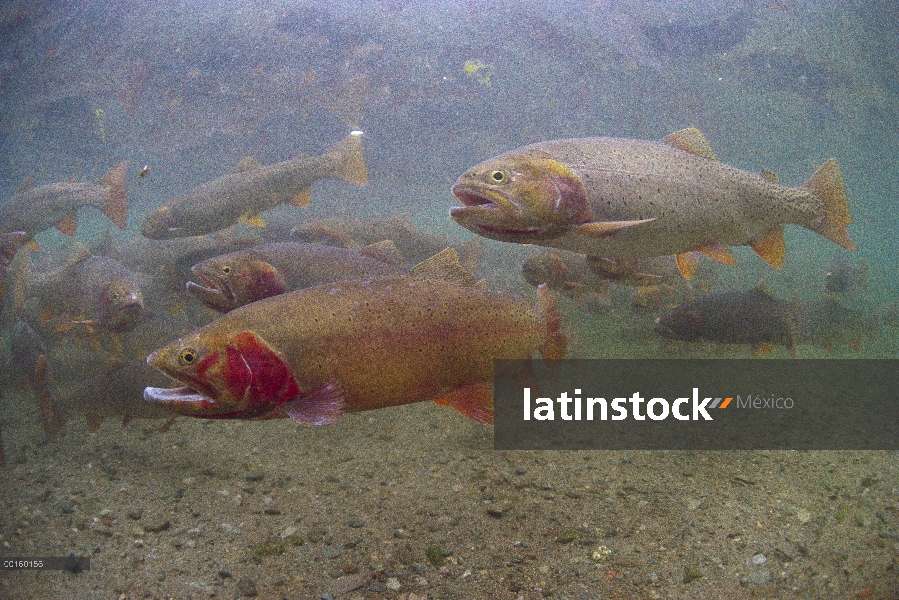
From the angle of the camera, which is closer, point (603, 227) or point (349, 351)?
point (349, 351)

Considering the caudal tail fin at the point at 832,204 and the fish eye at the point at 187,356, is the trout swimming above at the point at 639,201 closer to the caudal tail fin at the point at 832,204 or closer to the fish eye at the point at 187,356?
the caudal tail fin at the point at 832,204

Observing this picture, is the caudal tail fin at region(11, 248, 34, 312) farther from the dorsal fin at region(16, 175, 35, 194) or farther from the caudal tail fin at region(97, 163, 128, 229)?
the dorsal fin at region(16, 175, 35, 194)

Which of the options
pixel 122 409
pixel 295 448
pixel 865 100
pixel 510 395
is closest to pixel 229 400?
pixel 295 448

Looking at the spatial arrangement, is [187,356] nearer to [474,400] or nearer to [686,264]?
[474,400]

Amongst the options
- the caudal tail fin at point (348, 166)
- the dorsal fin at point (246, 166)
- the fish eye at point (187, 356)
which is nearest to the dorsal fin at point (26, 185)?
the dorsal fin at point (246, 166)

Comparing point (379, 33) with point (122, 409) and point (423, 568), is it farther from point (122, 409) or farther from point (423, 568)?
point (423, 568)

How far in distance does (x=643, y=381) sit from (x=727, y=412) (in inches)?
50.4

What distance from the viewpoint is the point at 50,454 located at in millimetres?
3807

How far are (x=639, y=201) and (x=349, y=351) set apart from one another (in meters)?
2.11

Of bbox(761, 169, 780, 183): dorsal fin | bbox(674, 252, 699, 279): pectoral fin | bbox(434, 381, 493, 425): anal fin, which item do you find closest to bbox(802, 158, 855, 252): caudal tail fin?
bbox(761, 169, 780, 183): dorsal fin

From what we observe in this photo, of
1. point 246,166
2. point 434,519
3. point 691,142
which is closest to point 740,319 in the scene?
point 691,142

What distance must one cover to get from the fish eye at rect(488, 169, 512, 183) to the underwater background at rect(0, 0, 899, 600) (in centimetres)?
77

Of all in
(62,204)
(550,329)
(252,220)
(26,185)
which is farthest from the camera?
(26,185)

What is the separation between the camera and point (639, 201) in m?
3.08
